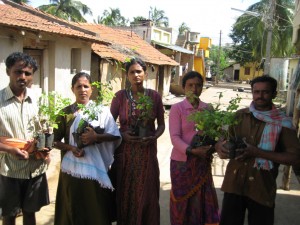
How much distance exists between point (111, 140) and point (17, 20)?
5.07 meters

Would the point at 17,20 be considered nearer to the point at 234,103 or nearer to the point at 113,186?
the point at 113,186

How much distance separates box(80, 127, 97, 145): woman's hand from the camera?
8.23ft

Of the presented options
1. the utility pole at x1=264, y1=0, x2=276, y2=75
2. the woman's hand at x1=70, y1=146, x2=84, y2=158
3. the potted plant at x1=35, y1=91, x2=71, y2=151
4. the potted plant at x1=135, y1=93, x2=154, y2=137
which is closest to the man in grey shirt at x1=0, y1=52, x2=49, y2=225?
the potted plant at x1=35, y1=91, x2=71, y2=151

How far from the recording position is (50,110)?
8.10 feet

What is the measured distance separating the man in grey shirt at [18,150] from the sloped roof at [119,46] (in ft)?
26.9

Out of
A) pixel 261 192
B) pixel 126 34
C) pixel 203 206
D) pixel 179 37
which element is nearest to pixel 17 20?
pixel 203 206

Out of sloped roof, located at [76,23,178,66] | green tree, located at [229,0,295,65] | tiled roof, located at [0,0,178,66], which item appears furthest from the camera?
green tree, located at [229,0,295,65]

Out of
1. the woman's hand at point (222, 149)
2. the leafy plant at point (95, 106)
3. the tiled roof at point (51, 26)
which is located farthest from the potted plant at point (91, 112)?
the woman's hand at point (222, 149)

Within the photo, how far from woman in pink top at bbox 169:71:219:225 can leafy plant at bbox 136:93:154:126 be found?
22 centimetres

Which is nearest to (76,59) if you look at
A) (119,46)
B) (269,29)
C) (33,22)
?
(33,22)

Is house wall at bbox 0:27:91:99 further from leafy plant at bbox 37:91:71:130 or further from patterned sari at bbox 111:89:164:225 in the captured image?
patterned sari at bbox 111:89:164:225

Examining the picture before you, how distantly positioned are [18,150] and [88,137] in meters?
0.55

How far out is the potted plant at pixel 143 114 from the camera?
269 centimetres

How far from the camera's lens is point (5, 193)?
8.30ft
